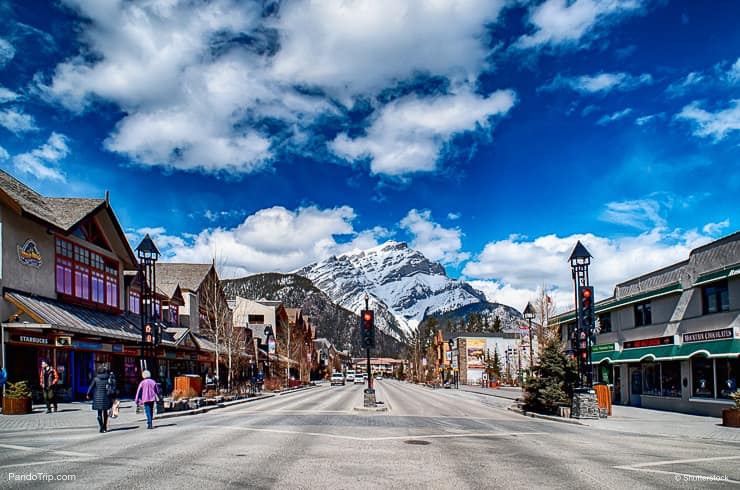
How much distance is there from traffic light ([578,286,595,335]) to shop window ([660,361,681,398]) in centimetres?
909

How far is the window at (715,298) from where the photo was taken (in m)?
28.8

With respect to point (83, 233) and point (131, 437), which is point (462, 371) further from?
point (131, 437)

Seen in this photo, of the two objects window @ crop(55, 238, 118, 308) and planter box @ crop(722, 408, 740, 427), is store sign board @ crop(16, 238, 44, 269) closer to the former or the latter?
window @ crop(55, 238, 118, 308)

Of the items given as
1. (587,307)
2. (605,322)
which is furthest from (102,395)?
(605,322)

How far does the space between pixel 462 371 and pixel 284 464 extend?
94.5 metres

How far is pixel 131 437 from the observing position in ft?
55.9

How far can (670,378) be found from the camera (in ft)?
110

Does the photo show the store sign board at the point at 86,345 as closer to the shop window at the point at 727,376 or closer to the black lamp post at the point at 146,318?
the black lamp post at the point at 146,318

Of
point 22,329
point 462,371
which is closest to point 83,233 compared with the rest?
point 22,329

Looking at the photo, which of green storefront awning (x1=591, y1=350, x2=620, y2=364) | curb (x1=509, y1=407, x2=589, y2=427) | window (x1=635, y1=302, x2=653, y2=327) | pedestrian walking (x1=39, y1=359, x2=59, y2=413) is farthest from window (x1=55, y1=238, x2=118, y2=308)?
window (x1=635, y1=302, x2=653, y2=327)

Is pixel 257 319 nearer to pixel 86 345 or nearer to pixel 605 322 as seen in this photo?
pixel 86 345

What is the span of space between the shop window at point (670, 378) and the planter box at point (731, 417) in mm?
9491

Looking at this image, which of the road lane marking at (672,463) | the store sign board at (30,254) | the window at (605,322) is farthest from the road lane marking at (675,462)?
the store sign board at (30,254)

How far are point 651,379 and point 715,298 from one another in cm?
816
